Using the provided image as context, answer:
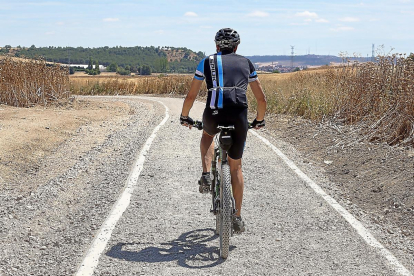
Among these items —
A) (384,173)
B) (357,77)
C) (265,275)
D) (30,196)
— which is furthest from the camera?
(357,77)

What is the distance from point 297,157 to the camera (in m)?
11.6

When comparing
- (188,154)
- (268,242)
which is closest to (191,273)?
(268,242)

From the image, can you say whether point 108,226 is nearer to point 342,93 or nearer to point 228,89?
point 228,89

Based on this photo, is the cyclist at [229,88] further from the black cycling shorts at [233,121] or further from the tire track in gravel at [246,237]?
the tire track in gravel at [246,237]

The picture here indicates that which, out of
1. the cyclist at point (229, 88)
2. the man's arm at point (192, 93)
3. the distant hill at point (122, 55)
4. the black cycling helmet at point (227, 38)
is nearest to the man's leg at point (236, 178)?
the cyclist at point (229, 88)

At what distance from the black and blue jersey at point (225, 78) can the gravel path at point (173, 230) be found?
5.11 ft

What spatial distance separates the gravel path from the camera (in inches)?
204

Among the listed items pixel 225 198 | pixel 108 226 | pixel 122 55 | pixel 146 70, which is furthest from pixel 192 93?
pixel 122 55

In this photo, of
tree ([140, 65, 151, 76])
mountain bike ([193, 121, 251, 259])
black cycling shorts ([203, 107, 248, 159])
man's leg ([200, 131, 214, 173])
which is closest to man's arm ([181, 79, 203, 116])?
black cycling shorts ([203, 107, 248, 159])

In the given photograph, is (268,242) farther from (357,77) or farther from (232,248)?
(357,77)

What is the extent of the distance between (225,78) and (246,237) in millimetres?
1904

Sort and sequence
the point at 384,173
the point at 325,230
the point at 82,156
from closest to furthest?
the point at 325,230 < the point at 384,173 < the point at 82,156

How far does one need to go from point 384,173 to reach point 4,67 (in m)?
15.3

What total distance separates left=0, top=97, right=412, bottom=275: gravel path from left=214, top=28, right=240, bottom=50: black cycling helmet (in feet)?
6.90
